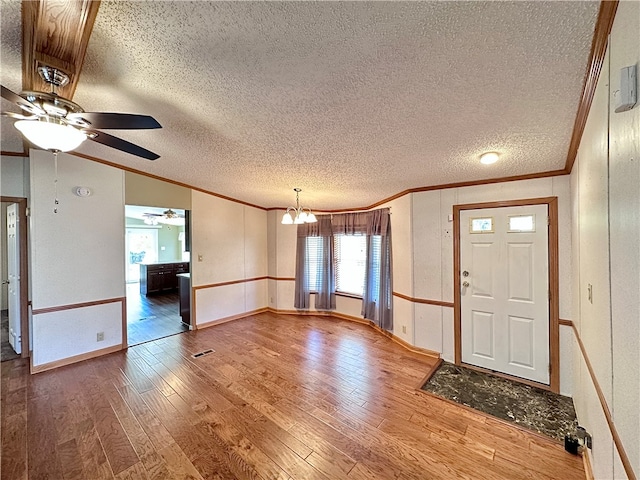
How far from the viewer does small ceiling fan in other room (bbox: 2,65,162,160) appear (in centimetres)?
135

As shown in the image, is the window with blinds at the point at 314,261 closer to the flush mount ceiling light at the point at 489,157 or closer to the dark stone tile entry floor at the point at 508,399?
the dark stone tile entry floor at the point at 508,399

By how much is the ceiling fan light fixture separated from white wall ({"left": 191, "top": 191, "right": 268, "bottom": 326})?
9.65ft

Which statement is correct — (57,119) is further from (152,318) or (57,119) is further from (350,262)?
Result: (152,318)

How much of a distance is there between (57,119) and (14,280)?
3347mm

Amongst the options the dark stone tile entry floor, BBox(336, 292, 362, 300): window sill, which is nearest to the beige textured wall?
BBox(336, 292, 362, 300): window sill

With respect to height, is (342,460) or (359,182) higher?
(359,182)

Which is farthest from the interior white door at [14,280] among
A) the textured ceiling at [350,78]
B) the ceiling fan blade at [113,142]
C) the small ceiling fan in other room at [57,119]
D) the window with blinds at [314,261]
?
the window with blinds at [314,261]

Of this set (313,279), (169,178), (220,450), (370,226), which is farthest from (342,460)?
(169,178)

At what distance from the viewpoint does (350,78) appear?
58.2 inches

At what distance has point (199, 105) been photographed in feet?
6.32

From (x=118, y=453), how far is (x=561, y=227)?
4.21 m

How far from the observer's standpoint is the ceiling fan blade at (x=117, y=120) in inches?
60.5

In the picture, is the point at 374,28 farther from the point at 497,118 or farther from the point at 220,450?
the point at 220,450

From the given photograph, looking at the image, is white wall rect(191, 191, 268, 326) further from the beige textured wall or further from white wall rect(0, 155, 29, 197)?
white wall rect(0, 155, 29, 197)
